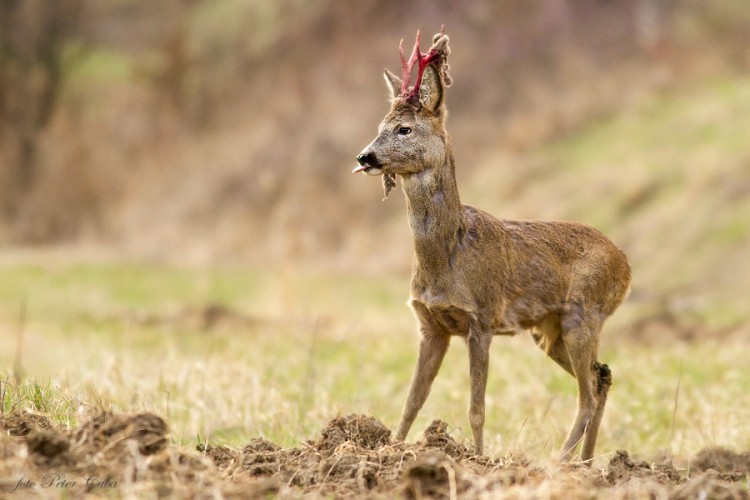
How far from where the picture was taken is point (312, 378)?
987 centimetres

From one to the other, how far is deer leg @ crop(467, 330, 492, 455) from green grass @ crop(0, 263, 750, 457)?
0.34 metres

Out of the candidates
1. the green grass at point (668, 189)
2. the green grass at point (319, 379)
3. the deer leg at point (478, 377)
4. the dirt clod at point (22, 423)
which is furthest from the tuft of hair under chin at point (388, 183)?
the green grass at point (668, 189)

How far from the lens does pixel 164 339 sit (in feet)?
52.5

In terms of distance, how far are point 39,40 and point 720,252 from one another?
25674 millimetres

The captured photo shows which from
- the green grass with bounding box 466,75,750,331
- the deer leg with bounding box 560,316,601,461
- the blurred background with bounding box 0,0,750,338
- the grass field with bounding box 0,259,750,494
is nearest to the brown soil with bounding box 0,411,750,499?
the grass field with bounding box 0,259,750,494

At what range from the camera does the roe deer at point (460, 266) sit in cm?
724

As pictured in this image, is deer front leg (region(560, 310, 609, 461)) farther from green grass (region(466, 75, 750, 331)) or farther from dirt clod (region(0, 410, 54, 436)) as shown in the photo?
green grass (region(466, 75, 750, 331))

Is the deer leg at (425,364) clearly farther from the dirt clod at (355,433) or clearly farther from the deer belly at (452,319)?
the dirt clod at (355,433)

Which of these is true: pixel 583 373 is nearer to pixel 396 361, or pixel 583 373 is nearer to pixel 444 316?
pixel 444 316

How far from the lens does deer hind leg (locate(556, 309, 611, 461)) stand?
807cm

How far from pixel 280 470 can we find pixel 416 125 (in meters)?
2.41

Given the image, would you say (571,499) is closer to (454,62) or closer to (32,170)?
(454,62)

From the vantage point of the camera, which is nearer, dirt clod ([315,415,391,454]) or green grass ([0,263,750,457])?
dirt clod ([315,415,391,454])

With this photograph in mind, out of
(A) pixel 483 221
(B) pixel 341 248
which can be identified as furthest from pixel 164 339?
(B) pixel 341 248
